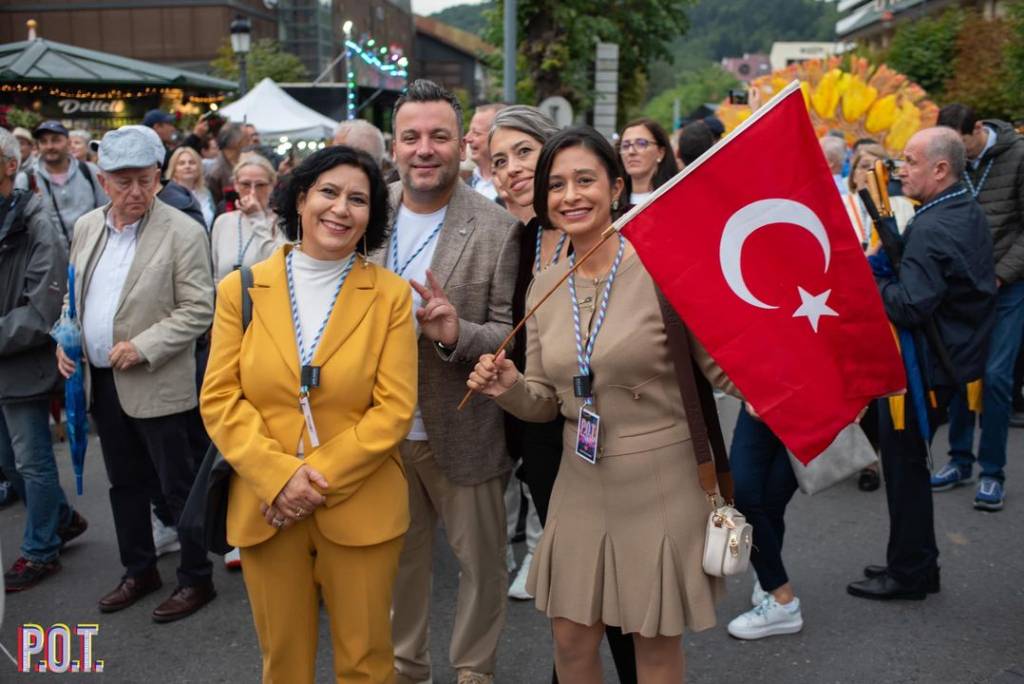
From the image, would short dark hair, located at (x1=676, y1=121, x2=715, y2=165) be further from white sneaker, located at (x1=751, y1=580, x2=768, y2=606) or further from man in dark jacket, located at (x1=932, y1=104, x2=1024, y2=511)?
white sneaker, located at (x1=751, y1=580, x2=768, y2=606)

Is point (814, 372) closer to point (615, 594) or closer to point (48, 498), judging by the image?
point (615, 594)

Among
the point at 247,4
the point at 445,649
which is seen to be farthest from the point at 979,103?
the point at 247,4

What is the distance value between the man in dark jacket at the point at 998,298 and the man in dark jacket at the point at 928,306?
5.17 feet

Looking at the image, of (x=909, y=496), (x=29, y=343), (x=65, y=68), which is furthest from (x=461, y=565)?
(x=65, y=68)

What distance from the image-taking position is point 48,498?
4.94m

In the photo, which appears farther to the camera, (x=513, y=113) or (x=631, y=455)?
(x=513, y=113)

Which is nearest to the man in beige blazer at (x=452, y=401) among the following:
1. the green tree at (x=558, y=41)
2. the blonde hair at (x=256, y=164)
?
the blonde hair at (x=256, y=164)

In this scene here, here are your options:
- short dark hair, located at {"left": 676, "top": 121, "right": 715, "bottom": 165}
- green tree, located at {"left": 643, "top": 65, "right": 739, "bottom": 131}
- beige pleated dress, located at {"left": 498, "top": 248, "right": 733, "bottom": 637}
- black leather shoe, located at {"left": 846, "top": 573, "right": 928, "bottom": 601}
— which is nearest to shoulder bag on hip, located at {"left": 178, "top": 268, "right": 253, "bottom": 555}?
beige pleated dress, located at {"left": 498, "top": 248, "right": 733, "bottom": 637}

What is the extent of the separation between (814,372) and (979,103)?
81.3ft

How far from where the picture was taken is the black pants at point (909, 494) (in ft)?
14.7

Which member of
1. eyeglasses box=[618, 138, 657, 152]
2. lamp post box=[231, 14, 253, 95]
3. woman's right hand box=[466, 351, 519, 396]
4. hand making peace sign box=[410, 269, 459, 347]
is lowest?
woman's right hand box=[466, 351, 519, 396]

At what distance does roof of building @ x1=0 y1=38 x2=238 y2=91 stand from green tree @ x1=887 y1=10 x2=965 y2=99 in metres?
24.5

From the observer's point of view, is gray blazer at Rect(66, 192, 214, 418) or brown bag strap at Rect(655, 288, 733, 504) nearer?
brown bag strap at Rect(655, 288, 733, 504)

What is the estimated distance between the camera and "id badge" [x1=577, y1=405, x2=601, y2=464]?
2.92 m
